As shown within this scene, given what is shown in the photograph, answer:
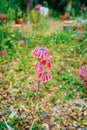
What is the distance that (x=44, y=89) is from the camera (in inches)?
215

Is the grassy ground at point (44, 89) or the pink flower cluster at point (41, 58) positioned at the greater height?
the pink flower cluster at point (41, 58)

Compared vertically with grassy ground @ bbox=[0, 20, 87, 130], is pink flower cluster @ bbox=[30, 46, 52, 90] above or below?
above

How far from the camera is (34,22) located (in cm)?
965

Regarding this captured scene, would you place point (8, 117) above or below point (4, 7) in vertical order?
below

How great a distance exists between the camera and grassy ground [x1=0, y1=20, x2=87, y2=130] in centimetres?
473

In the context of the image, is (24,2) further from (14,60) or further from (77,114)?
(77,114)

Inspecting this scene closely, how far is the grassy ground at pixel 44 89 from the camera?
4727mm

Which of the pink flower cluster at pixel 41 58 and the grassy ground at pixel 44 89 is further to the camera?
the grassy ground at pixel 44 89

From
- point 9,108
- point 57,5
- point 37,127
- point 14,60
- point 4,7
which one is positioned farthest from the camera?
point 57,5

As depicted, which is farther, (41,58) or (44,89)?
(44,89)

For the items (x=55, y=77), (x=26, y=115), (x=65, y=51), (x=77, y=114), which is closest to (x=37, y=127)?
(x=26, y=115)

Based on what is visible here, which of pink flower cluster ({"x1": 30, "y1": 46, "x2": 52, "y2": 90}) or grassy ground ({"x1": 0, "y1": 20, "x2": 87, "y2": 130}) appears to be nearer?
pink flower cluster ({"x1": 30, "y1": 46, "x2": 52, "y2": 90})

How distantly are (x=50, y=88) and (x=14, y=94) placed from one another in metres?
0.72

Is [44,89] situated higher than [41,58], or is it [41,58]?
[41,58]
